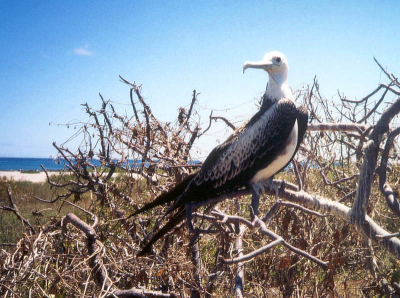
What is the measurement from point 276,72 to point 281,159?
63 cm

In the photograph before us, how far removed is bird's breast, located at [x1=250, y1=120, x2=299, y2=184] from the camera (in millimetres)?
2170

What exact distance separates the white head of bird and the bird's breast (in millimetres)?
278

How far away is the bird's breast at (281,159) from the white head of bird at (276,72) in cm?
28

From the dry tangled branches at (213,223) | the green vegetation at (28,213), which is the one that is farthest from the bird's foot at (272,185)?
the green vegetation at (28,213)

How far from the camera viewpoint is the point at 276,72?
2379 mm

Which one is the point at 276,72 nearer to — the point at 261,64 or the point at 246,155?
the point at 261,64

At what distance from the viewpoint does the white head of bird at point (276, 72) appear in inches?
91.6

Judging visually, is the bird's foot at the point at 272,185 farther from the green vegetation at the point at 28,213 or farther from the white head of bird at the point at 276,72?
the green vegetation at the point at 28,213

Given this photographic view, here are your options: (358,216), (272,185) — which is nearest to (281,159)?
(272,185)

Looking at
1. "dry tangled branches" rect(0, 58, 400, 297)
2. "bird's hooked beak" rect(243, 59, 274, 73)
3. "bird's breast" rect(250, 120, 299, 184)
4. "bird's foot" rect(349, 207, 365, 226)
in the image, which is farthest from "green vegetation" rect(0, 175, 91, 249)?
"bird's foot" rect(349, 207, 365, 226)

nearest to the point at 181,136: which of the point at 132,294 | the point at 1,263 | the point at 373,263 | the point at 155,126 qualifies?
the point at 155,126

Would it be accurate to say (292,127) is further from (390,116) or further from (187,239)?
A: (187,239)

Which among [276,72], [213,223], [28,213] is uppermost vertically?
[276,72]

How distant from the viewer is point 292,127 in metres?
2.14
